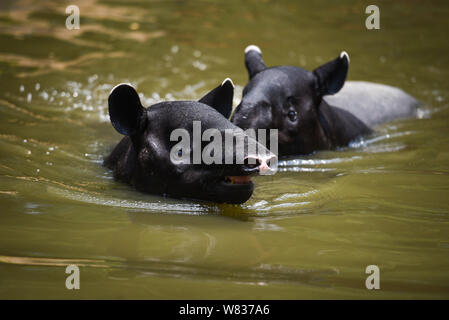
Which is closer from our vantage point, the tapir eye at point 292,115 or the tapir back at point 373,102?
the tapir eye at point 292,115

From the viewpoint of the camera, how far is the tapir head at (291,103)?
670cm

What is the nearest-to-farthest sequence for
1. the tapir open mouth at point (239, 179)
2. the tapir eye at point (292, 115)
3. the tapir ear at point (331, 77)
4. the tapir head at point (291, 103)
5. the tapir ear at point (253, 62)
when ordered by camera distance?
the tapir open mouth at point (239, 179), the tapir head at point (291, 103), the tapir eye at point (292, 115), the tapir ear at point (331, 77), the tapir ear at point (253, 62)

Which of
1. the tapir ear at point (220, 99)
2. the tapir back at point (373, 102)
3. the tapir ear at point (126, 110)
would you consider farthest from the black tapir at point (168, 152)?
the tapir back at point (373, 102)

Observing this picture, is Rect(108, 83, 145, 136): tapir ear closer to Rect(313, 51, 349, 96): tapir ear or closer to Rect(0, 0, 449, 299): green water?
Rect(0, 0, 449, 299): green water

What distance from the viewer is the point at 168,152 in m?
5.05

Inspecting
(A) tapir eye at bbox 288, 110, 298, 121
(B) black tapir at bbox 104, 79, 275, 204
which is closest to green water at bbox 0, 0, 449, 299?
(B) black tapir at bbox 104, 79, 275, 204

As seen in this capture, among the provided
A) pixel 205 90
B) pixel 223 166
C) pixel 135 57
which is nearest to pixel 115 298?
pixel 223 166

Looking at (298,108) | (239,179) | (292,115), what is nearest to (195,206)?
(239,179)

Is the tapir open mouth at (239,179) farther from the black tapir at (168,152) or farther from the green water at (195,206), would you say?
the green water at (195,206)

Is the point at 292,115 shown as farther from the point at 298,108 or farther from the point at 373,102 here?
the point at 373,102

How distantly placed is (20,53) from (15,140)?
17.8ft

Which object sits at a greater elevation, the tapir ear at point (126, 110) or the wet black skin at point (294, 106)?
the wet black skin at point (294, 106)

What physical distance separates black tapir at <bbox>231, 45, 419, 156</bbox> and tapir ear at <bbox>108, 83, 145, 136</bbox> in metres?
1.54

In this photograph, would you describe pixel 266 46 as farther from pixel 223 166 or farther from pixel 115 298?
pixel 115 298
